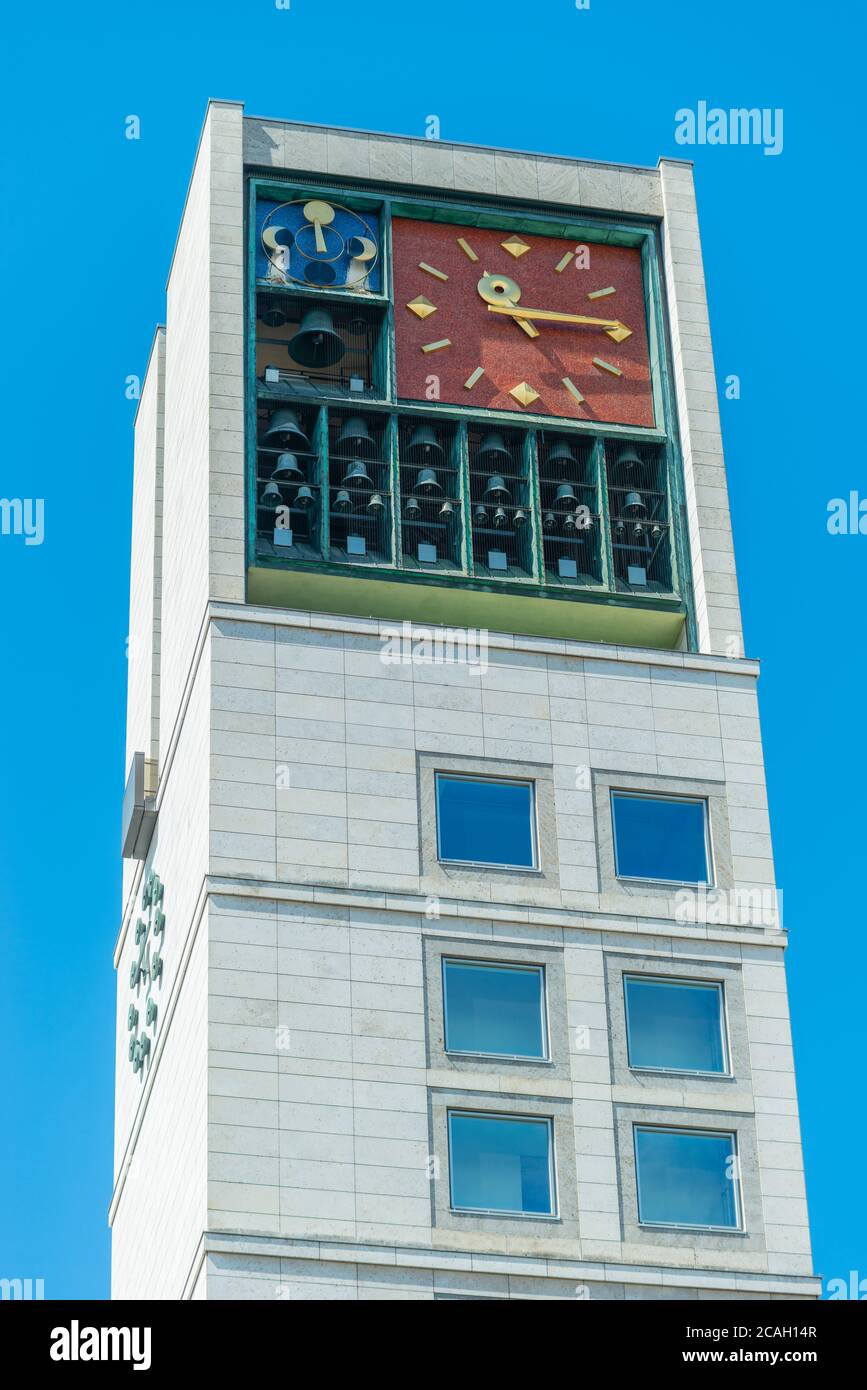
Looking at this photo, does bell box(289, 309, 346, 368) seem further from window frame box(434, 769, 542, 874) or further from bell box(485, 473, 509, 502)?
window frame box(434, 769, 542, 874)

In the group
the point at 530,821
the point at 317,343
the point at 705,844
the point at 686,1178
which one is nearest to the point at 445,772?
the point at 530,821

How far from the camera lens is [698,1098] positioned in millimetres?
55281

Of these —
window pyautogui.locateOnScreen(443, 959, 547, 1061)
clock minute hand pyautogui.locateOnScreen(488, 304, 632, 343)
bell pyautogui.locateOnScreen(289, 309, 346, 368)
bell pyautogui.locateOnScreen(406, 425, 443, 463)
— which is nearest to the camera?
window pyautogui.locateOnScreen(443, 959, 547, 1061)

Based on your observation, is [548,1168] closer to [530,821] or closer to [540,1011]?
[540,1011]

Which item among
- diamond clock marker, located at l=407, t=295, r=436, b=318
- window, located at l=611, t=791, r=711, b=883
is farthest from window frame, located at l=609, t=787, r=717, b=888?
diamond clock marker, located at l=407, t=295, r=436, b=318

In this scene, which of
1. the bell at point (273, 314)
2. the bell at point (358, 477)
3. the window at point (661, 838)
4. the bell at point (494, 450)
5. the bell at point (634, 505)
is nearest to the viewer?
the window at point (661, 838)

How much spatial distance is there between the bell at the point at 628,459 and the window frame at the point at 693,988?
44.4 ft

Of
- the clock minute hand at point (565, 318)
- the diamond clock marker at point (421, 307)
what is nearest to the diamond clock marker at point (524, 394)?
the clock minute hand at point (565, 318)

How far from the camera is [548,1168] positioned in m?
53.9

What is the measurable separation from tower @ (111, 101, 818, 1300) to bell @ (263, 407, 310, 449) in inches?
3.2

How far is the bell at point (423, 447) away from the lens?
6256cm

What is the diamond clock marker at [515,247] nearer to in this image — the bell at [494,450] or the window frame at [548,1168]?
the bell at [494,450]

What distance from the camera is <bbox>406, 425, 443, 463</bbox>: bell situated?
62.6 metres
